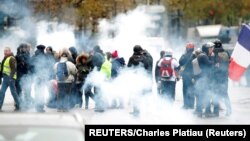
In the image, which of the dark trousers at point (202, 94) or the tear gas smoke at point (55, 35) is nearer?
the dark trousers at point (202, 94)

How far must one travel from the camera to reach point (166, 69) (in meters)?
16.7

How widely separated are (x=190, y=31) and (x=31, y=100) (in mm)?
35025

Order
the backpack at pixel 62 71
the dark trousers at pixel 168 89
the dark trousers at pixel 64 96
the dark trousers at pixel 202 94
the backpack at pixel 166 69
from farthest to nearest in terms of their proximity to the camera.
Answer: the dark trousers at pixel 64 96, the backpack at pixel 62 71, the dark trousers at pixel 168 89, the backpack at pixel 166 69, the dark trousers at pixel 202 94

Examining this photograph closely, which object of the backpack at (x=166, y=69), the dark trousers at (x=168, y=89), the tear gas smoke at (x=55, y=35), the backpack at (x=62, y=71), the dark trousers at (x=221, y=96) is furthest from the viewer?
the tear gas smoke at (x=55, y=35)

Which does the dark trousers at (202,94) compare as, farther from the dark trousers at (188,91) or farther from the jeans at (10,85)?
the jeans at (10,85)

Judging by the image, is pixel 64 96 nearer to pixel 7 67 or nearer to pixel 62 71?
pixel 62 71

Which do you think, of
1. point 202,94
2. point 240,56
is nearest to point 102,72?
point 202,94

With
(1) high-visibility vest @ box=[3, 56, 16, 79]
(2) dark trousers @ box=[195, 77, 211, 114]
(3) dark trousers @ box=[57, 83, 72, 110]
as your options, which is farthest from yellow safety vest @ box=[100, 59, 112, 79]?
(2) dark trousers @ box=[195, 77, 211, 114]

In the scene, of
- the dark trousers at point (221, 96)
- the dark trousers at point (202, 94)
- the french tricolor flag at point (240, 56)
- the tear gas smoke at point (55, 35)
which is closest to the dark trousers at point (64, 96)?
the dark trousers at point (202, 94)

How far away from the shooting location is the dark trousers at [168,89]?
16.9 metres

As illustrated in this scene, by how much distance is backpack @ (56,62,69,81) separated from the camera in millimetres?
17281

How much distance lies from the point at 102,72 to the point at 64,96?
0.99 metres

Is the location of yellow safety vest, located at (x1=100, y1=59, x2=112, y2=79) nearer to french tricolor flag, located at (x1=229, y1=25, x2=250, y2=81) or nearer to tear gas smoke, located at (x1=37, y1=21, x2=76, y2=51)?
french tricolor flag, located at (x1=229, y1=25, x2=250, y2=81)

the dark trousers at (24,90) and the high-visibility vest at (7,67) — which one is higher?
the high-visibility vest at (7,67)
